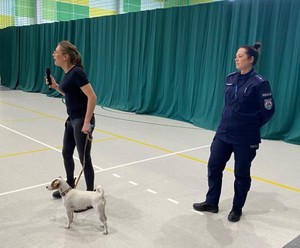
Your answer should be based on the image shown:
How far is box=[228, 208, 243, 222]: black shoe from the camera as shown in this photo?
2.61m

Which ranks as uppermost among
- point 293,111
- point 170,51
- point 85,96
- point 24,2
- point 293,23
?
point 24,2

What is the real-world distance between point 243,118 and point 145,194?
1.17 metres

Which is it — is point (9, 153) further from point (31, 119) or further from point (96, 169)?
point (31, 119)

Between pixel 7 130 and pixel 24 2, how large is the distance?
325 inches

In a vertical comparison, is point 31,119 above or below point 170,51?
below

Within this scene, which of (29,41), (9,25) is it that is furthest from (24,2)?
(29,41)

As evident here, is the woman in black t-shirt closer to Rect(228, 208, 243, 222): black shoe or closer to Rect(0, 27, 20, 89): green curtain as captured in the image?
Rect(228, 208, 243, 222): black shoe

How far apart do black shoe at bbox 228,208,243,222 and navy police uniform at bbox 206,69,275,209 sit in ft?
0.17

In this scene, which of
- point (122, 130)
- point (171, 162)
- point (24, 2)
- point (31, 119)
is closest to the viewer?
point (171, 162)

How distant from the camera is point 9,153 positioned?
412 cm

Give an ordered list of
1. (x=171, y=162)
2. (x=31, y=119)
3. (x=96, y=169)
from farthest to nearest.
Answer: (x=31, y=119) → (x=171, y=162) → (x=96, y=169)

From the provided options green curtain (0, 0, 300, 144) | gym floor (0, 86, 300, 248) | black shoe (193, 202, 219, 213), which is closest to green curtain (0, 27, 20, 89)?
green curtain (0, 0, 300, 144)

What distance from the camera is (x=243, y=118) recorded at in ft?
8.04

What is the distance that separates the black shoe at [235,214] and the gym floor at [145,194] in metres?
0.04
